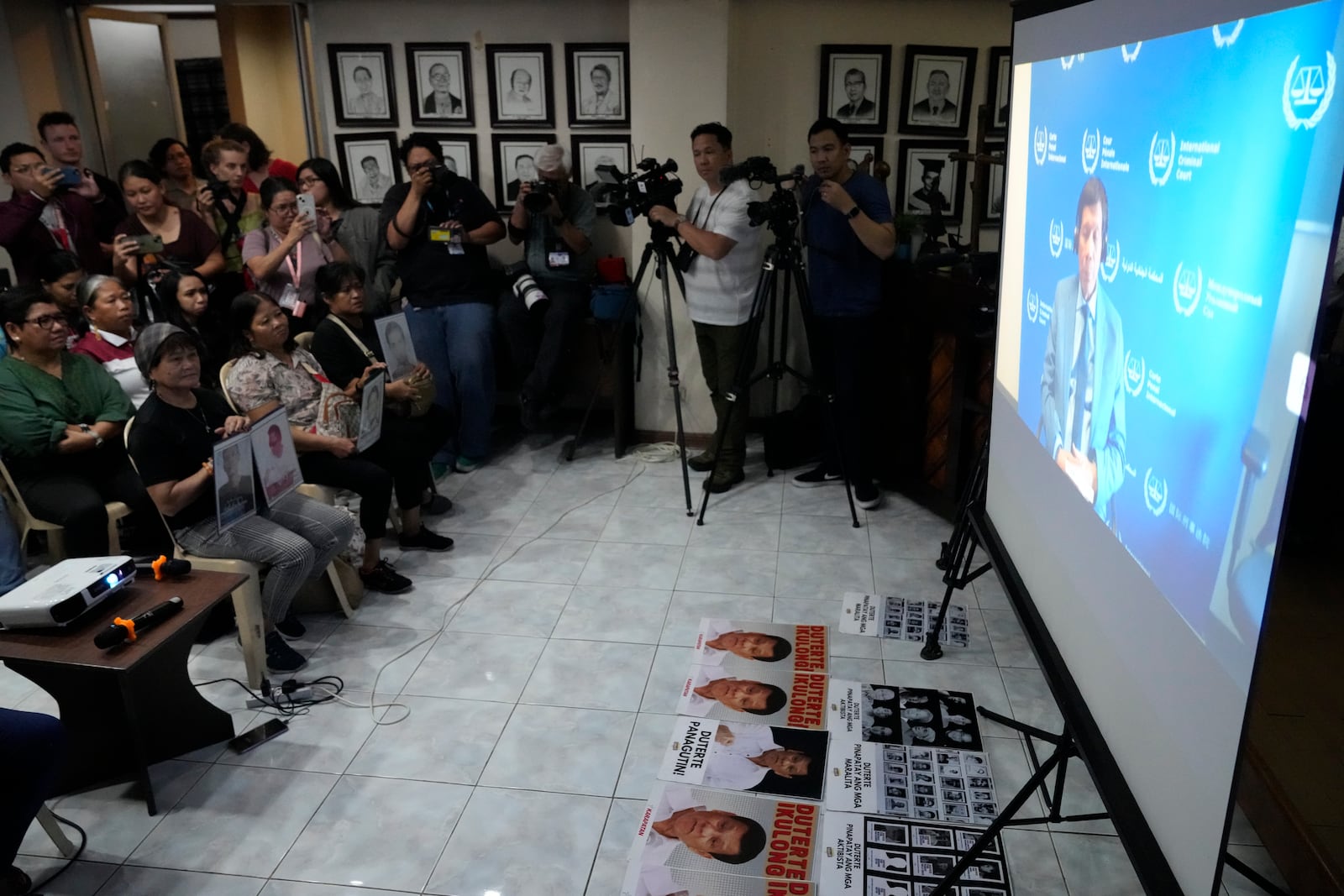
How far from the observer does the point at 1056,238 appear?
179 centimetres

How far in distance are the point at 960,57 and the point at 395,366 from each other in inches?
125

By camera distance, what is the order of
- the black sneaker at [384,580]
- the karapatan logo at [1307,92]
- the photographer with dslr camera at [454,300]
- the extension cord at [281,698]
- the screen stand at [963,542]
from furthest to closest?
the photographer with dslr camera at [454,300] → the black sneaker at [384,580] → the extension cord at [281,698] → the screen stand at [963,542] → the karapatan logo at [1307,92]

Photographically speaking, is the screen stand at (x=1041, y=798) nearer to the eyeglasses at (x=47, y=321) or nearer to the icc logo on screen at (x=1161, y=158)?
the icc logo on screen at (x=1161, y=158)

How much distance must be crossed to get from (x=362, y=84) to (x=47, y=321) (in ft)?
8.37

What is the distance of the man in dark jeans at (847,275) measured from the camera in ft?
12.2

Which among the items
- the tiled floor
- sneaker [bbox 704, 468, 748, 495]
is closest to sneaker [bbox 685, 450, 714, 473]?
sneaker [bbox 704, 468, 748, 495]

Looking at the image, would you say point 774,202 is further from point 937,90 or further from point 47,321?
point 47,321

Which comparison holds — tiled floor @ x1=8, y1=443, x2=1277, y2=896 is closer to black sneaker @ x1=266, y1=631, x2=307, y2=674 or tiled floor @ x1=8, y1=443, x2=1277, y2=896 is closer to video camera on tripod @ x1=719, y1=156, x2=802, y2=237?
black sneaker @ x1=266, y1=631, x2=307, y2=674

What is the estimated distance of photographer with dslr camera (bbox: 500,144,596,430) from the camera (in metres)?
4.68

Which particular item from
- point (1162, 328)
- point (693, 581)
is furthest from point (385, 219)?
point (1162, 328)

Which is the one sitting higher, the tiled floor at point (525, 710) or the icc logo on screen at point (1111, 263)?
the icc logo on screen at point (1111, 263)

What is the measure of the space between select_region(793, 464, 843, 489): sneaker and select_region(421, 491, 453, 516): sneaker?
1638mm

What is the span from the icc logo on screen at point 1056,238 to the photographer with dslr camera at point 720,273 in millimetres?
2057

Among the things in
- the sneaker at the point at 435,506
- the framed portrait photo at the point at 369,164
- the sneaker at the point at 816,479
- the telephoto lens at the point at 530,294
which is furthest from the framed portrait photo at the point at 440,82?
the sneaker at the point at 816,479
